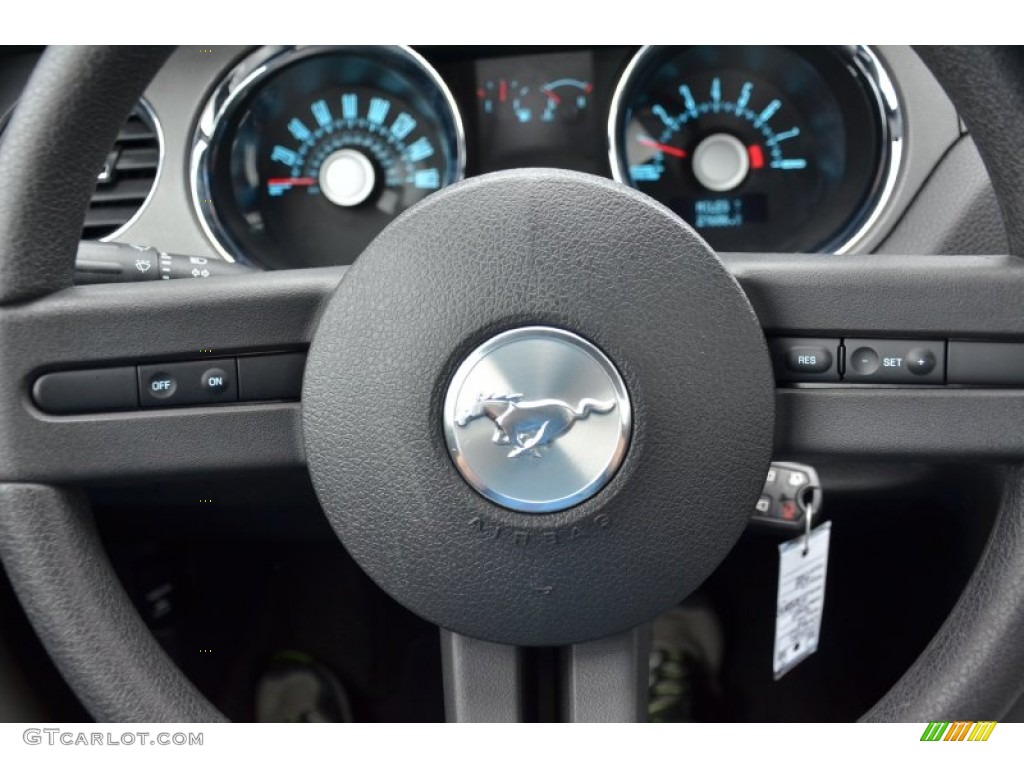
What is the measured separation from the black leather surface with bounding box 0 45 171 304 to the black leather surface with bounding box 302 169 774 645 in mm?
175

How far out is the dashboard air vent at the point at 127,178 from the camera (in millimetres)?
1426

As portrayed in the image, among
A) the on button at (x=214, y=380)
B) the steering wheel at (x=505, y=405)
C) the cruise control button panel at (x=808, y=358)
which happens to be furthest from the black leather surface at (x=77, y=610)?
the cruise control button panel at (x=808, y=358)

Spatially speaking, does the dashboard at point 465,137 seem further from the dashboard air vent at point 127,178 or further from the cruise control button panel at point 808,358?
the cruise control button panel at point 808,358

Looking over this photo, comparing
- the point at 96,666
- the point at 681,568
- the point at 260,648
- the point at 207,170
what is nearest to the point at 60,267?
the point at 96,666

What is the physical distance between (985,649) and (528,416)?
335mm

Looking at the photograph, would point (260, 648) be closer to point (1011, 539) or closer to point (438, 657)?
point (438, 657)

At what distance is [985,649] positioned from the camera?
74 cm

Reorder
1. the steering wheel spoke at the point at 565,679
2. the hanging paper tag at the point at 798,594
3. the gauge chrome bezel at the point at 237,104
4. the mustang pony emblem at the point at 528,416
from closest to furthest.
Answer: the mustang pony emblem at the point at 528,416 → the steering wheel spoke at the point at 565,679 → the hanging paper tag at the point at 798,594 → the gauge chrome bezel at the point at 237,104

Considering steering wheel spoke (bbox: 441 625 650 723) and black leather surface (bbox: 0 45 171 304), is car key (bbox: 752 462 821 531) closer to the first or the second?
steering wheel spoke (bbox: 441 625 650 723)

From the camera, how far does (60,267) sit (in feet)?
2.45

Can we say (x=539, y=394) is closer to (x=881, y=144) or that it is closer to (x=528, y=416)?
(x=528, y=416)

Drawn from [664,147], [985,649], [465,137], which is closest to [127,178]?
[465,137]

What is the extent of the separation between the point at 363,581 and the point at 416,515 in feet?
2.48
